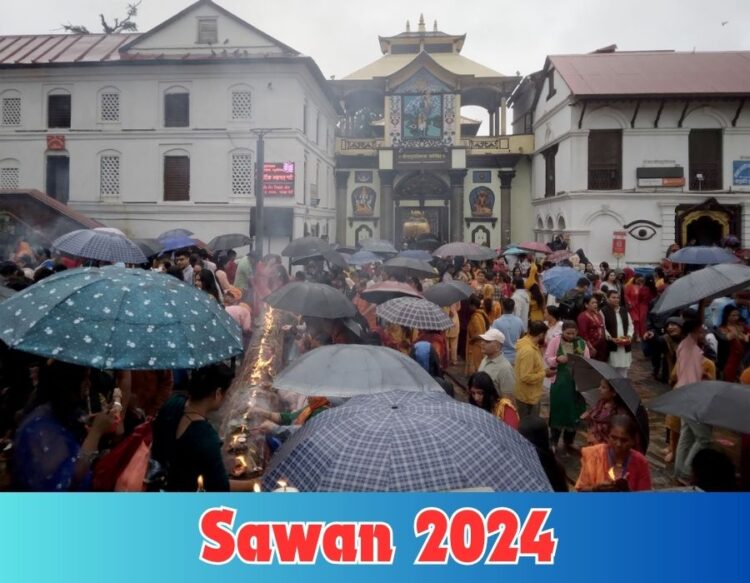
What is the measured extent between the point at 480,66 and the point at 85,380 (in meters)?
31.0

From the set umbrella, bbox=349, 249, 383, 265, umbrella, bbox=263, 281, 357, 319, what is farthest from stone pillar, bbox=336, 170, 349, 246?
umbrella, bbox=263, 281, 357, 319

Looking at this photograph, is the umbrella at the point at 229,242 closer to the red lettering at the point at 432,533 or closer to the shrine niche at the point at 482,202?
the red lettering at the point at 432,533

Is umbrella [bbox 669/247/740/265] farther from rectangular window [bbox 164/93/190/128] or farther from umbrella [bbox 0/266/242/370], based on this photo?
rectangular window [bbox 164/93/190/128]

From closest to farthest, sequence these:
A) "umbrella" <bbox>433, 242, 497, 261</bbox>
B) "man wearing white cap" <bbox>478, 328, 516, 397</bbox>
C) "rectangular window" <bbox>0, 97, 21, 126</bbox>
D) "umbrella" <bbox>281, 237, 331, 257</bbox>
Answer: "man wearing white cap" <bbox>478, 328, 516, 397</bbox>
"umbrella" <bbox>281, 237, 331, 257</bbox>
"umbrella" <bbox>433, 242, 497, 261</bbox>
"rectangular window" <bbox>0, 97, 21, 126</bbox>

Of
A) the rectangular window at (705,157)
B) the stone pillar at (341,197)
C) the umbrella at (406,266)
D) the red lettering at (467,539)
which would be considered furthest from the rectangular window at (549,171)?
the red lettering at (467,539)

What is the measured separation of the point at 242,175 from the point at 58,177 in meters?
6.20

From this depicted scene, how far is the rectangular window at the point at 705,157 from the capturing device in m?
21.6

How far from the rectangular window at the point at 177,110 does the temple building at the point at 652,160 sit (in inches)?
489

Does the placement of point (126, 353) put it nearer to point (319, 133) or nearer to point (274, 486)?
point (274, 486)

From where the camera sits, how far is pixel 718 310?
8109mm

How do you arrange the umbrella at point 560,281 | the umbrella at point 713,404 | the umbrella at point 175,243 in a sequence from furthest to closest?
the umbrella at point 175,243 < the umbrella at point 560,281 < the umbrella at point 713,404

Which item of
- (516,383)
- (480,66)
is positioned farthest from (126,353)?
(480,66)

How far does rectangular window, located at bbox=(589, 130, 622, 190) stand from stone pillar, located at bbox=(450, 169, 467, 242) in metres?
7.58

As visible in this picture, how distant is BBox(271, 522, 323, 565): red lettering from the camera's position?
313 cm
